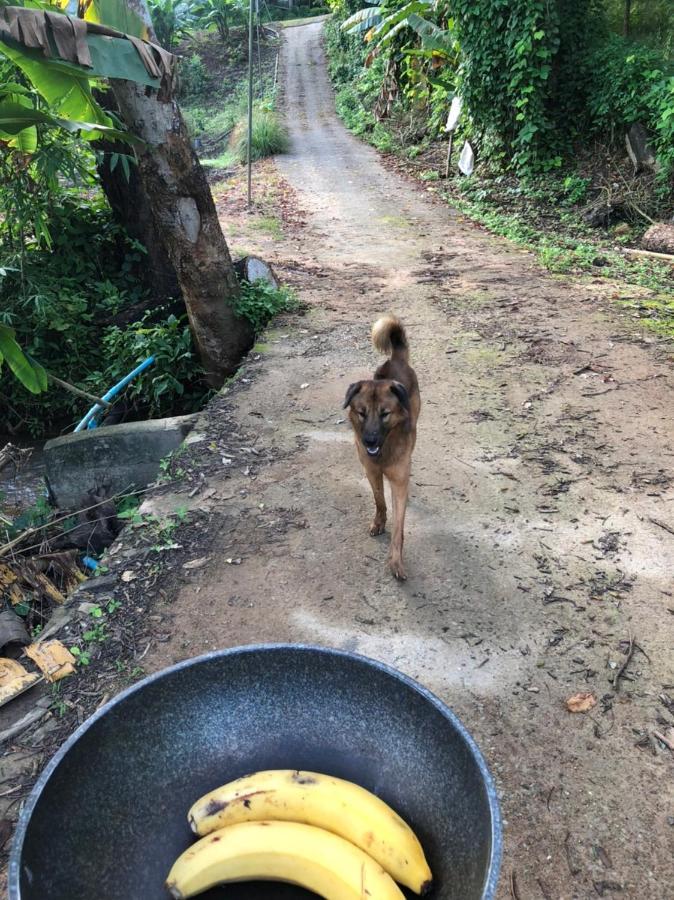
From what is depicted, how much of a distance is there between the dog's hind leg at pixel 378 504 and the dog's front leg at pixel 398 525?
0.18m

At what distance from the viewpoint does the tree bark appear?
6.41 metres

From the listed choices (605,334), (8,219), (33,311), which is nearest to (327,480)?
(605,334)

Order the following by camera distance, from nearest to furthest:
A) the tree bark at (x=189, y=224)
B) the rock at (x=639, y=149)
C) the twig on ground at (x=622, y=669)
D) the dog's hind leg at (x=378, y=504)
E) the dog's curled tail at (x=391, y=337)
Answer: the twig on ground at (x=622, y=669) < the dog's hind leg at (x=378, y=504) < the dog's curled tail at (x=391, y=337) < the tree bark at (x=189, y=224) < the rock at (x=639, y=149)

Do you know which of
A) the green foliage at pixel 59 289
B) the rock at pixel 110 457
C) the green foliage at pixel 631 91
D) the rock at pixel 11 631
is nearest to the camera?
the rock at pixel 11 631

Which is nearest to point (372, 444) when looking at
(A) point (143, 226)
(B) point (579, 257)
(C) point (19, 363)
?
(C) point (19, 363)

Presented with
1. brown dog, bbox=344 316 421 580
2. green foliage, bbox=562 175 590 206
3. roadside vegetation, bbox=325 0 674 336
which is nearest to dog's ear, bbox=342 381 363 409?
brown dog, bbox=344 316 421 580

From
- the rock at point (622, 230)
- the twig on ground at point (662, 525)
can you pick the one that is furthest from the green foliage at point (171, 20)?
the twig on ground at point (662, 525)

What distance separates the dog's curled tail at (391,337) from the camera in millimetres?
4684

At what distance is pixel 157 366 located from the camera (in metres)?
7.97

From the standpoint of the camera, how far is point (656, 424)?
5516 mm

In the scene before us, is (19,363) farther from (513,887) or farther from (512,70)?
(512,70)

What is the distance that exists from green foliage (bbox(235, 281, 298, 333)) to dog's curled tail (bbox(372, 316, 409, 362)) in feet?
11.1

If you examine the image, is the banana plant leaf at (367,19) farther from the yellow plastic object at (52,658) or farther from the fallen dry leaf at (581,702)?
the fallen dry leaf at (581,702)

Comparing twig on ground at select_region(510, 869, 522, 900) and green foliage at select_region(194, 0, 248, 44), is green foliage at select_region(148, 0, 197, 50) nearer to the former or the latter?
green foliage at select_region(194, 0, 248, 44)
